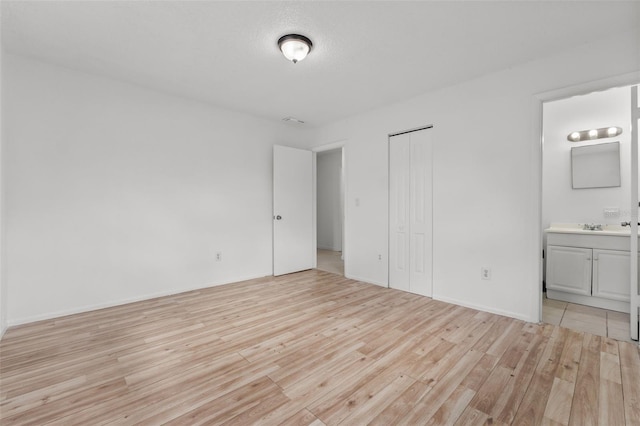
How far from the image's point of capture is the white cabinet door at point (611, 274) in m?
3.00

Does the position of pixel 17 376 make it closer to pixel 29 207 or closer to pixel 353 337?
pixel 29 207

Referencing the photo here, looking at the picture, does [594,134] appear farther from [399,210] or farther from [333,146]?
[333,146]

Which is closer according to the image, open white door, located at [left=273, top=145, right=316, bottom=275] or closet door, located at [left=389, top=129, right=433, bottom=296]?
closet door, located at [left=389, top=129, right=433, bottom=296]

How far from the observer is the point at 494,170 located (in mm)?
3014

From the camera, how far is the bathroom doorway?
3027 mm

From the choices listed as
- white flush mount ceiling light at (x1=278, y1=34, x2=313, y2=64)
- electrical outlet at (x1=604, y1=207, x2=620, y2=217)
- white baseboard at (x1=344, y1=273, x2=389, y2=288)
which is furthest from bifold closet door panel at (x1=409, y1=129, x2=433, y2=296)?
electrical outlet at (x1=604, y1=207, x2=620, y2=217)

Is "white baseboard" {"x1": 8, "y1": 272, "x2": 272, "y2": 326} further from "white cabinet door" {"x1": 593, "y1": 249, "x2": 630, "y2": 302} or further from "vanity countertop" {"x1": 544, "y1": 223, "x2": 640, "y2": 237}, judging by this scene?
"white cabinet door" {"x1": 593, "y1": 249, "x2": 630, "y2": 302}

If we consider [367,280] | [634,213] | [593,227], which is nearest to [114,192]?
[367,280]

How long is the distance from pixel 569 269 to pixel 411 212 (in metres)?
1.92

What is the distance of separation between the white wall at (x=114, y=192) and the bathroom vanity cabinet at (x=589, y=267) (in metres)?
4.12

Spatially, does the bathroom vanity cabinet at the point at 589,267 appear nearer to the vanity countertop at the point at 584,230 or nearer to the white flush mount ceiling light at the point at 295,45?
the vanity countertop at the point at 584,230

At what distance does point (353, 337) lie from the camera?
247 centimetres

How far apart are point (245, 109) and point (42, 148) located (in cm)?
235

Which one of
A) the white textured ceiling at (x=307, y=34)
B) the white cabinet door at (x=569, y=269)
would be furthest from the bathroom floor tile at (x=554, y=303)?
the white textured ceiling at (x=307, y=34)
